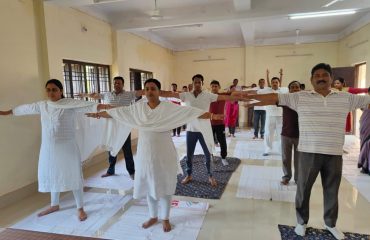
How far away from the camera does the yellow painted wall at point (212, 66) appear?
9.48m

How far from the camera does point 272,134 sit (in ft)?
16.9

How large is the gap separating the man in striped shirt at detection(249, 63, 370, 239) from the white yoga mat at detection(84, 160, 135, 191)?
2.33 m

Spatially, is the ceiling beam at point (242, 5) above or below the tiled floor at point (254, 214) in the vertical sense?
above

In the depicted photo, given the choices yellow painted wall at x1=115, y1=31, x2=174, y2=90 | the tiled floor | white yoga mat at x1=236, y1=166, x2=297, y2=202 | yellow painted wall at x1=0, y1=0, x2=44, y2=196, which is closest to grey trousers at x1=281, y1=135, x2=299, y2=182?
white yoga mat at x1=236, y1=166, x2=297, y2=202

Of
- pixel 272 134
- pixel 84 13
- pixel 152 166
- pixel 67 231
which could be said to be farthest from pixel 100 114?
pixel 272 134

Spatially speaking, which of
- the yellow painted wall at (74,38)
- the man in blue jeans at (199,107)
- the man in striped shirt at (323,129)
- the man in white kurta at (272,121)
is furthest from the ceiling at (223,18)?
the man in striped shirt at (323,129)

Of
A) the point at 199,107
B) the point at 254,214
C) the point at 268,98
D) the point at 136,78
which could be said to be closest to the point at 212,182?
the point at 254,214

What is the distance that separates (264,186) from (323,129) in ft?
5.57

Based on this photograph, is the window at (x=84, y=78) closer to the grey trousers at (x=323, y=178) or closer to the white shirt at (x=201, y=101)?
the white shirt at (x=201, y=101)

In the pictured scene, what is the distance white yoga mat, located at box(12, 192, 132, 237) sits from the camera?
2.62 m

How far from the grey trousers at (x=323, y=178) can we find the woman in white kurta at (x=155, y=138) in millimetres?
840

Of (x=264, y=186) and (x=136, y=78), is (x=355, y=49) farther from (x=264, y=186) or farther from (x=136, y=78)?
(x=136, y=78)

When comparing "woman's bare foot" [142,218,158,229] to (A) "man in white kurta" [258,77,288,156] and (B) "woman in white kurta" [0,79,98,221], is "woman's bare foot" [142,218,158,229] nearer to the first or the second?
(B) "woman in white kurta" [0,79,98,221]

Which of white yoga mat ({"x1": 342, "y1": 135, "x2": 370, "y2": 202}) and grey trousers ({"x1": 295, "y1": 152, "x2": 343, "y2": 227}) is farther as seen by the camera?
white yoga mat ({"x1": 342, "y1": 135, "x2": 370, "y2": 202})
